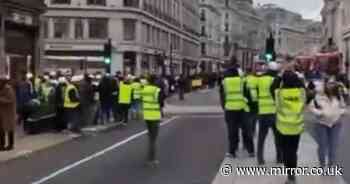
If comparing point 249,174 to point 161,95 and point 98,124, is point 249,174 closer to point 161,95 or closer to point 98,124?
point 161,95

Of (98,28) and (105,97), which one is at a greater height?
(98,28)

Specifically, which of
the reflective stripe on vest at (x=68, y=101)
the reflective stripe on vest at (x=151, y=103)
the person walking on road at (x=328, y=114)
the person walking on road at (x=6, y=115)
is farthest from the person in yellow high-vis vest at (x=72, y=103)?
the person walking on road at (x=328, y=114)

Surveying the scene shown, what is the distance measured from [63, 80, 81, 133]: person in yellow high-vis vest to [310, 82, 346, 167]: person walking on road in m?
11.5

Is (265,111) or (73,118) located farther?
(73,118)

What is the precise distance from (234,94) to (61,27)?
68696 millimetres

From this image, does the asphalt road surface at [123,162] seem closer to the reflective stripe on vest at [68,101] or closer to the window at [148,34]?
the reflective stripe on vest at [68,101]

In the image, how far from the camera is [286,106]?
1259 centimetres

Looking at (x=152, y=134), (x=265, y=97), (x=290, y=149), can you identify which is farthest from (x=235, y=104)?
(x=290, y=149)

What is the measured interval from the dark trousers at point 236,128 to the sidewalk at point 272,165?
25cm

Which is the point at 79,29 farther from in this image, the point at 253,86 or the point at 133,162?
the point at 253,86

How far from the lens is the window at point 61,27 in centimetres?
8319

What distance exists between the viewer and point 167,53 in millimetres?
101938

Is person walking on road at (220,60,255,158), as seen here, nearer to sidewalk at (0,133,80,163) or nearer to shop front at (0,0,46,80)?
sidewalk at (0,133,80,163)

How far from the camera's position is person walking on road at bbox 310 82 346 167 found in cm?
1323
